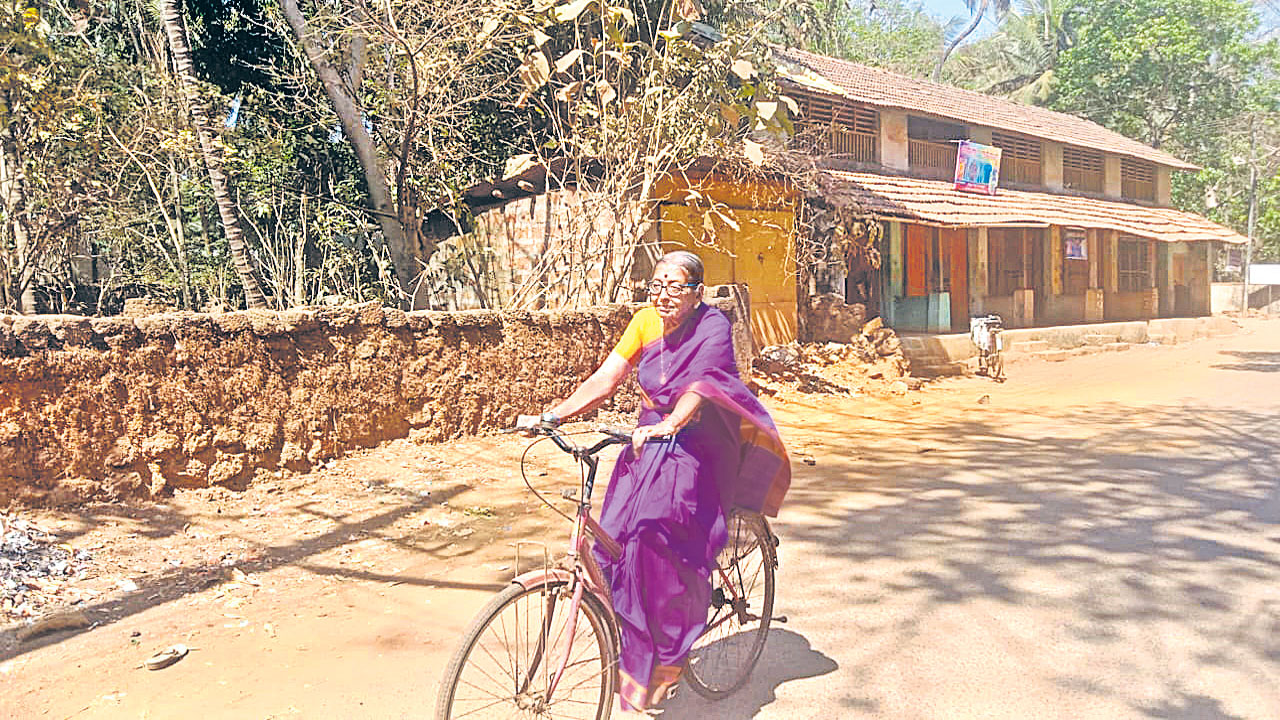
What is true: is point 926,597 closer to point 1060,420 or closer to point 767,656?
point 767,656

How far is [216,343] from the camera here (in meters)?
6.29

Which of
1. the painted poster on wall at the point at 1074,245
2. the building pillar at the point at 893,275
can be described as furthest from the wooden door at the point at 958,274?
the painted poster on wall at the point at 1074,245

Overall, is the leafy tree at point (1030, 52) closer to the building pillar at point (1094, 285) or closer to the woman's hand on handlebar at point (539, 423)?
the building pillar at point (1094, 285)

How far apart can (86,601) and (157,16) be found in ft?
32.4

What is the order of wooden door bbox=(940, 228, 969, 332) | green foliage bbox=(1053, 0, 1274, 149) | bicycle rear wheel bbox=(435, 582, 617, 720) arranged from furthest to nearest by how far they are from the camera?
green foliage bbox=(1053, 0, 1274, 149)
wooden door bbox=(940, 228, 969, 332)
bicycle rear wheel bbox=(435, 582, 617, 720)

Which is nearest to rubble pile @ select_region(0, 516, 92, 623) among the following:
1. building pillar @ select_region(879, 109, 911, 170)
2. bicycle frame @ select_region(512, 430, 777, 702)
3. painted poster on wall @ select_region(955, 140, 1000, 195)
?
bicycle frame @ select_region(512, 430, 777, 702)

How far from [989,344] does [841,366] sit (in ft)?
11.4

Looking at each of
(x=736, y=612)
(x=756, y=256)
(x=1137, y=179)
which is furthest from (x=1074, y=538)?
(x=1137, y=179)

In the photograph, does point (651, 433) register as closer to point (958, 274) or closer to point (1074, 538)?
point (1074, 538)

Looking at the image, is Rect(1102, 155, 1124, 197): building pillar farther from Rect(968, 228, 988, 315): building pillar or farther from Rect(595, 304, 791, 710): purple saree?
Rect(595, 304, 791, 710): purple saree

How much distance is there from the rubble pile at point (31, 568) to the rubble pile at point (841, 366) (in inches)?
322

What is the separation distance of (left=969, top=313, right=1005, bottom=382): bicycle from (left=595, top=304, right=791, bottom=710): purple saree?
12.9 m

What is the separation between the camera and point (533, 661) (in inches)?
112

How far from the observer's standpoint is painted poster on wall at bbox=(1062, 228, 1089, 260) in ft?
68.5
